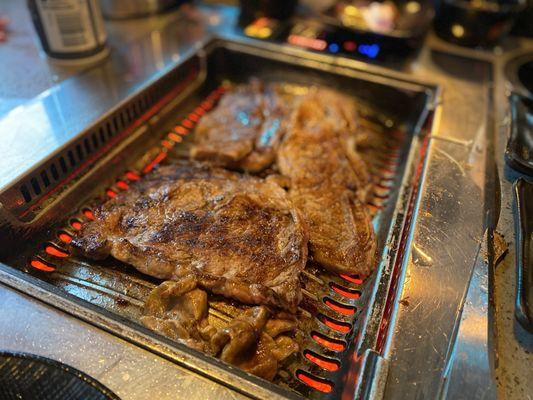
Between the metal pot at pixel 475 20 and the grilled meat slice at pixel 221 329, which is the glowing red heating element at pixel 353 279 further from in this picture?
the metal pot at pixel 475 20

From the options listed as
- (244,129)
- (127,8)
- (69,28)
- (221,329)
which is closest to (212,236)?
(221,329)

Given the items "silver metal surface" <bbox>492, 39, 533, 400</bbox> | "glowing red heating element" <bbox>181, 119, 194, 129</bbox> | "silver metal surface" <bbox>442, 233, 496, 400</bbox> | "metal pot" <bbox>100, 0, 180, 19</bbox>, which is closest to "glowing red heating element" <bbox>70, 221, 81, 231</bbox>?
"glowing red heating element" <bbox>181, 119, 194, 129</bbox>

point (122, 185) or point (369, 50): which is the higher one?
point (369, 50)

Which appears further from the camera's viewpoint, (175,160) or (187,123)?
(187,123)

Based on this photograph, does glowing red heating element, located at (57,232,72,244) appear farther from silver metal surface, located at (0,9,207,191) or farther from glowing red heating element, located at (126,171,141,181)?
glowing red heating element, located at (126,171,141,181)

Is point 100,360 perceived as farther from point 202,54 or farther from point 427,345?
point 202,54

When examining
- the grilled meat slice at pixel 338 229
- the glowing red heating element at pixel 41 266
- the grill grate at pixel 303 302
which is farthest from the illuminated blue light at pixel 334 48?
the glowing red heating element at pixel 41 266

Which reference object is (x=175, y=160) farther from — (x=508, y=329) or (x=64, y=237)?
(x=508, y=329)

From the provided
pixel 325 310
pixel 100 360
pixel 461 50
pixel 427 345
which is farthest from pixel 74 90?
pixel 461 50
